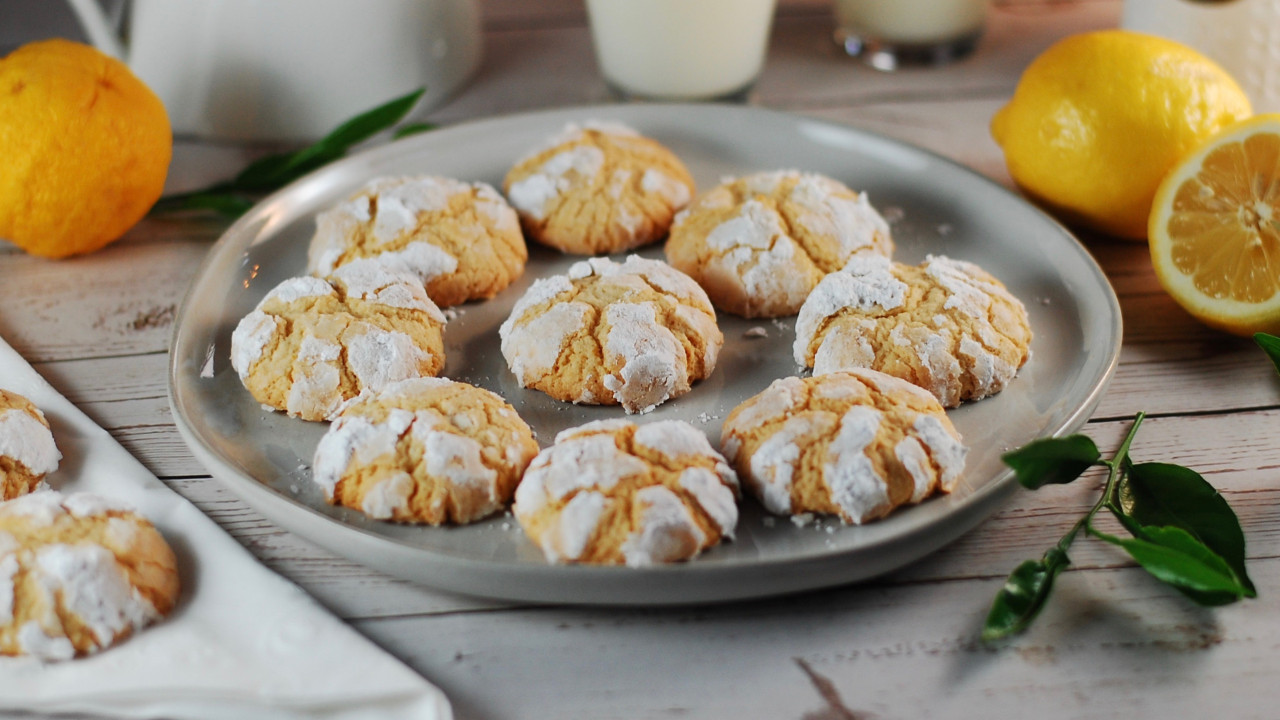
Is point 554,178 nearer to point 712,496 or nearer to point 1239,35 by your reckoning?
point 712,496

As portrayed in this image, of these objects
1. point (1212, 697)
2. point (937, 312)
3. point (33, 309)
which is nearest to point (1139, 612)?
point (1212, 697)

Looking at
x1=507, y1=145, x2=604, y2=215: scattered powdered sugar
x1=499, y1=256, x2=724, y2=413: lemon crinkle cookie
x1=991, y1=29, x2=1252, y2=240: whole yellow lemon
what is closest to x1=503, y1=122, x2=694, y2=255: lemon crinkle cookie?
x1=507, y1=145, x2=604, y2=215: scattered powdered sugar

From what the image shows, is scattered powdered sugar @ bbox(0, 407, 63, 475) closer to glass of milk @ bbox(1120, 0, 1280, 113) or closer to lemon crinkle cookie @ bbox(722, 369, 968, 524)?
lemon crinkle cookie @ bbox(722, 369, 968, 524)

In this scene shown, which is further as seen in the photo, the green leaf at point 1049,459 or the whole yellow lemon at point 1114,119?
the whole yellow lemon at point 1114,119

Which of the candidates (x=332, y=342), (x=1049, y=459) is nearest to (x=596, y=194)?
(x=332, y=342)

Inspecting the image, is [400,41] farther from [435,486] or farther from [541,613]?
[541,613]

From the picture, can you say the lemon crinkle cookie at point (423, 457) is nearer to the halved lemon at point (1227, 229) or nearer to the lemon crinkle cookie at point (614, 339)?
the lemon crinkle cookie at point (614, 339)

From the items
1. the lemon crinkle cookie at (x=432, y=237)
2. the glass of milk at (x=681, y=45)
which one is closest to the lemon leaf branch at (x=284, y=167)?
the lemon crinkle cookie at (x=432, y=237)
